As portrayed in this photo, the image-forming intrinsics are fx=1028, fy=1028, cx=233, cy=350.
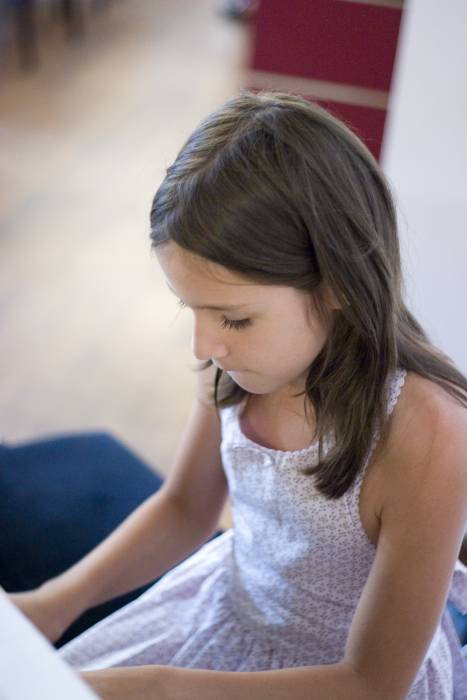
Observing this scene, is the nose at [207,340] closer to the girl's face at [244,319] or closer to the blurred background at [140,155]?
the girl's face at [244,319]

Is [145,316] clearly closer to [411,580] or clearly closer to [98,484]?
[98,484]

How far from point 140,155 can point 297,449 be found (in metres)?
2.88

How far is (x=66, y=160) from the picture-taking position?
366 centimetres

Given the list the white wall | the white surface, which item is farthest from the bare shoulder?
the white wall

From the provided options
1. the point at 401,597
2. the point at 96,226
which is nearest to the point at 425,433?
the point at 401,597

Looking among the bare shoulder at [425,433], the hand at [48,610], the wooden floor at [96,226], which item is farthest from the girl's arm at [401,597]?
the wooden floor at [96,226]

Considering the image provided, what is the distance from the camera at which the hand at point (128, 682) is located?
0.87 metres

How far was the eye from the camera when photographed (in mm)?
893

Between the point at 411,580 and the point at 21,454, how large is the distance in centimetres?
81

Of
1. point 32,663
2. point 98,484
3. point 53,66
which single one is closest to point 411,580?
point 32,663

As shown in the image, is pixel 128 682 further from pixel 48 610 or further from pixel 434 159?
pixel 434 159

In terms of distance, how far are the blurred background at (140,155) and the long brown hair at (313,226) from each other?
261 millimetres

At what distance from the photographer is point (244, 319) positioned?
35.1 inches

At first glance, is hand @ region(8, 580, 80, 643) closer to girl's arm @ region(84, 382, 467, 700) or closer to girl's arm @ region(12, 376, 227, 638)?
girl's arm @ region(12, 376, 227, 638)
